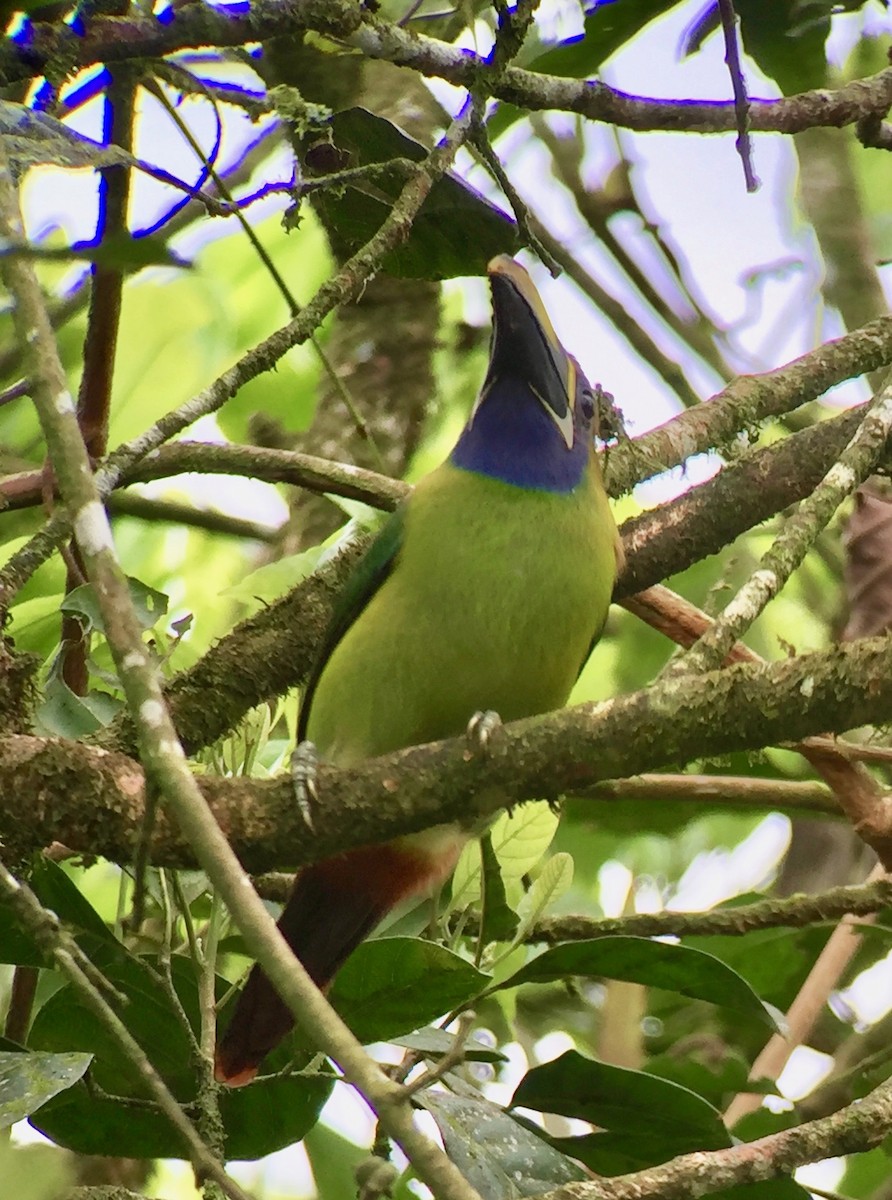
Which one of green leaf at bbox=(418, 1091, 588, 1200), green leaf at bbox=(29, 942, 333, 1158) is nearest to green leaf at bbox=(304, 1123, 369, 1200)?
green leaf at bbox=(29, 942, 333, 1158)

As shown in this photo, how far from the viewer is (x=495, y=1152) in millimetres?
1838

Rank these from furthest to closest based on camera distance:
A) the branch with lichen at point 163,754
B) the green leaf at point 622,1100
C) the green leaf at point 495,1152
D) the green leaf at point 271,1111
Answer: the green leaf at point 271,1111 → the green leaf at point 622,1100 → the green leaf at point 495,1152 → the branch with lichen at point 163,754

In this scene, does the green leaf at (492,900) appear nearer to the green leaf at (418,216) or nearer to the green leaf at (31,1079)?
the green leaf at (31,1079)

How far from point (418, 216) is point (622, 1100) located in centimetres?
144

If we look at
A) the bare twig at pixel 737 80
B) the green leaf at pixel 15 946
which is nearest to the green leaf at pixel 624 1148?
the green leaf at pixel 15 946

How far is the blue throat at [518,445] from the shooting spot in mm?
2480

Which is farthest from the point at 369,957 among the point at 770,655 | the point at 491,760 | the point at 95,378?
the point at 770,655

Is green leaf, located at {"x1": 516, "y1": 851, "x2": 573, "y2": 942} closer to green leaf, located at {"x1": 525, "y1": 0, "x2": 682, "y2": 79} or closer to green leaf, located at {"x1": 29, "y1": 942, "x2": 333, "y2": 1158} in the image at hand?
green leaf, located at {"x1": 29, "y1": 942, "x2": 333, "y2": 1158}

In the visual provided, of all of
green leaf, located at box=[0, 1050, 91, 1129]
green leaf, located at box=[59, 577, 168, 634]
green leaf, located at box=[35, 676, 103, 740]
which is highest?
green leaf, located at box=[59, 577, 168, 634]

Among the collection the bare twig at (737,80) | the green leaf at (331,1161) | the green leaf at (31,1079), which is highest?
the bare twig at (737,80)

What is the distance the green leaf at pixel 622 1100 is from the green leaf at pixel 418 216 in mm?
1348

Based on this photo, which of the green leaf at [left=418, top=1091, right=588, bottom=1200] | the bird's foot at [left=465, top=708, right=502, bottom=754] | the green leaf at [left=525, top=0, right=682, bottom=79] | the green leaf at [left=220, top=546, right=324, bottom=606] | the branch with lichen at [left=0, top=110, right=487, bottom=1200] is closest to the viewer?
the branch with lichen at [left=0, top=110, right=487, bottom=1200]

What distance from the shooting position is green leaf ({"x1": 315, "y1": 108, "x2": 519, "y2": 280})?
2445 millimetres

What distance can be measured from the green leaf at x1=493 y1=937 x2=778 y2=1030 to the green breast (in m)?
0.45
